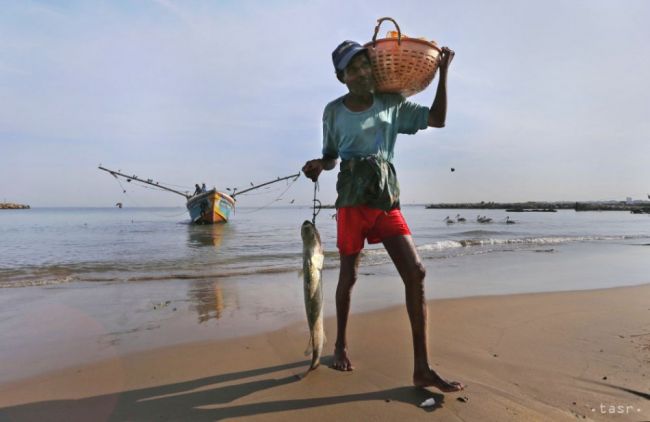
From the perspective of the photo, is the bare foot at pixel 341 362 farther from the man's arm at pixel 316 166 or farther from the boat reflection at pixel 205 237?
the boat reflection at pixel 205 237

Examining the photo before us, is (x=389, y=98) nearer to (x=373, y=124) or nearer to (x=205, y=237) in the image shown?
(x=373, y=124)

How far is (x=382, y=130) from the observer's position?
2.88 metres

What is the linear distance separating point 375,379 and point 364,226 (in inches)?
41.4

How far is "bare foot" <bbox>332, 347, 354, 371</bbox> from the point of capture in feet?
9.96

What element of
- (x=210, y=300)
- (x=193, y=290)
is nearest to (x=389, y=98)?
(x=210, y=300)

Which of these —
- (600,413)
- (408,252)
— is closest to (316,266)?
(408,252)

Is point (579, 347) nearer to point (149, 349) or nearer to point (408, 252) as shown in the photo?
point (408, 252)

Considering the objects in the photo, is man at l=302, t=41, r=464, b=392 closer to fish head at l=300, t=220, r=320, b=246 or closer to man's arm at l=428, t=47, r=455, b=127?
man's arm at l=428, t=47, r=455, b=127

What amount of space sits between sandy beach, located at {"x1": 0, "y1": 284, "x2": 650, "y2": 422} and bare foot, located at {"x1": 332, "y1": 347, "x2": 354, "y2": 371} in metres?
0.07

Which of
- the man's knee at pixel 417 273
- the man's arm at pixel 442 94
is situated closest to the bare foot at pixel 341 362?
the man's knee at pixel 417 273

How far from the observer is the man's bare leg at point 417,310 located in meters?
2.58

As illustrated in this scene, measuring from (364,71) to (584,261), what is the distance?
983 centimetres

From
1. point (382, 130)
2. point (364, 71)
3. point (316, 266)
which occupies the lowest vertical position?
point (316, 266)

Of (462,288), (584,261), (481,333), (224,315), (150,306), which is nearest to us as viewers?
(481,333)
